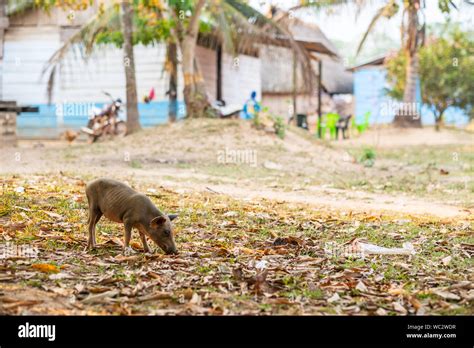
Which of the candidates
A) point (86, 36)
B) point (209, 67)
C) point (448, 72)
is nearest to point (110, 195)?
point (86, 36)

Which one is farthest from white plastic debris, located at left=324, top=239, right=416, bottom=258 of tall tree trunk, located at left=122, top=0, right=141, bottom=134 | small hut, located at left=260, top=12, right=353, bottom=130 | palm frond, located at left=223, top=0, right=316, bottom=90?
small hut, located at left=260, top=12, right=353, bottom=130

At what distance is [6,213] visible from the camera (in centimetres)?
795

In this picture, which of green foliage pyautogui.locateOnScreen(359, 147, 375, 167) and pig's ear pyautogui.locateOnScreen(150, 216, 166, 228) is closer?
pig's ear pyautogui.locateOnScreen(150, 216, 166, 228)

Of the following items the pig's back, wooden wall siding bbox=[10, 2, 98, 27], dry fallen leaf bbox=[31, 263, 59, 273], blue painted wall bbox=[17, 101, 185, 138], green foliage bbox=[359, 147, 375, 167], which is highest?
wooden wall siding bbox=[10, 2, 98, 27]

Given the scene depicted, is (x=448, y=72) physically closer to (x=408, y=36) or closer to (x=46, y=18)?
(x=408, y=36)

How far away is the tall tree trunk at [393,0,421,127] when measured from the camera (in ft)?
88.7

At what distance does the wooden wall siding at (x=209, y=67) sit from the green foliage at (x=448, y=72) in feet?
35.4

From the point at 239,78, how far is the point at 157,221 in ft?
72.2

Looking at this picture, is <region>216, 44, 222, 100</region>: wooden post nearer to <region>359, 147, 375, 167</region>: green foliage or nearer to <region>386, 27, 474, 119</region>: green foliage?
<region>359, 147, 375, 167</region>: green foliage

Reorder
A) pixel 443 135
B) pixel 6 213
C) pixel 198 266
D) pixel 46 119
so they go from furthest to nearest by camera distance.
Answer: pixel 443 135
pixel 46 119
pixel 6 213
pixel 198 266

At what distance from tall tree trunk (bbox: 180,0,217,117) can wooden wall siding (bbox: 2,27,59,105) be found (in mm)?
7137

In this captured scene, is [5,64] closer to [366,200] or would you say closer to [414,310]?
[366,200]
